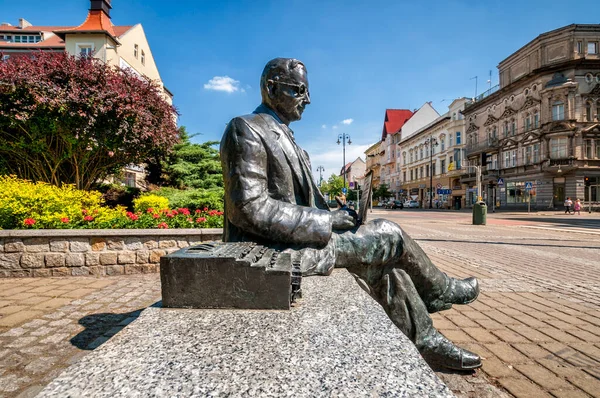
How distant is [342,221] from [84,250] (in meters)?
5.33

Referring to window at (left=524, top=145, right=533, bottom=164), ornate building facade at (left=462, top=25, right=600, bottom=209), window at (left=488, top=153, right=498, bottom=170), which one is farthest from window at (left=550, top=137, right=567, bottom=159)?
window at (left=488, top=153, right=498, bottom=170)

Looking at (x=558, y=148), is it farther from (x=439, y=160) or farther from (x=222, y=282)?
(x=222, y=282)

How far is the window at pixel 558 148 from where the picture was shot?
29891mm

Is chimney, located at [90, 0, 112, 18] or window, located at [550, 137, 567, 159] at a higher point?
chimney, located at [90, 0, 112, 18]

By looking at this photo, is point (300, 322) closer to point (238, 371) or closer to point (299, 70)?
point (238, 371)

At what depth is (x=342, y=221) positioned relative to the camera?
1961 millimetres

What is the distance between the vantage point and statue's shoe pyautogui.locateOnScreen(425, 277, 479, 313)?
2256 millimetres

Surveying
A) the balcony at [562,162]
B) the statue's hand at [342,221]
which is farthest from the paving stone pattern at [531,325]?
the balcony at [562,162]

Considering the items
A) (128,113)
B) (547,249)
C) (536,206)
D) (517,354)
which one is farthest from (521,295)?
(536,206)

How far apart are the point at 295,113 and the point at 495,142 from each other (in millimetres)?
41441

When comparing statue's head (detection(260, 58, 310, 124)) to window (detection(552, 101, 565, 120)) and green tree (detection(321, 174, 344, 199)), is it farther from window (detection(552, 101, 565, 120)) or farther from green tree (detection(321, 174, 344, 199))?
green tree (detection(321, 174, 344, 199))

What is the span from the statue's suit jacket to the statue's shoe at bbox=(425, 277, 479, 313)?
854 mm

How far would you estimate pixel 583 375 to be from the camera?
2379 mm

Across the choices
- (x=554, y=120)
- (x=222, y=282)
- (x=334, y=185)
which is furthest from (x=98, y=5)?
(x=334, y=185)
